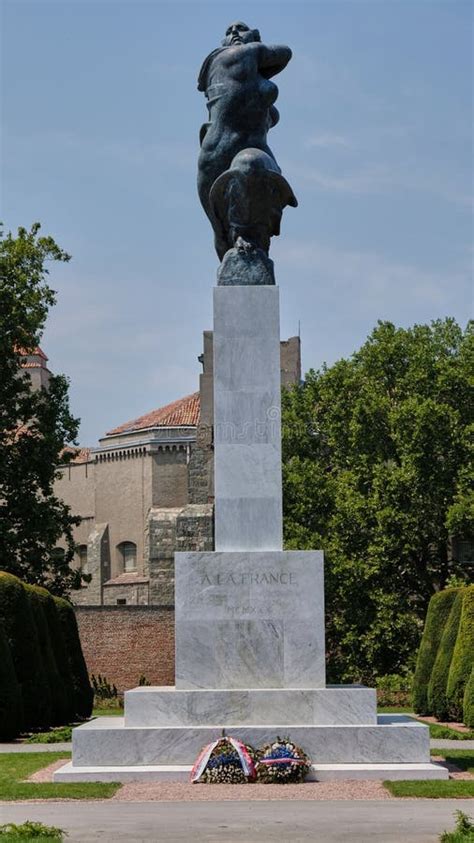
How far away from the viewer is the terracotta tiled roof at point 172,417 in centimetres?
6425

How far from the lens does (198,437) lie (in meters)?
57.7

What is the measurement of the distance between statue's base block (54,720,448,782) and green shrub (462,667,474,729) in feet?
29.2

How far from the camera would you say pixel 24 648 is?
22.2m

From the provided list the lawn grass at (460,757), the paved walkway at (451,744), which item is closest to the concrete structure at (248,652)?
the lawn grass at (460,757)

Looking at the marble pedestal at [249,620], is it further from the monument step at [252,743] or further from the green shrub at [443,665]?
the green shrub at [443,665]

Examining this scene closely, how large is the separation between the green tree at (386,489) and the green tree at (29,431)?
795 cm

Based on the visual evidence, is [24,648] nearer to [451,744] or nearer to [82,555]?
[451,744]

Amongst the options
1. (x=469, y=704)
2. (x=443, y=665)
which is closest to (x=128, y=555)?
(x=443, y=665)

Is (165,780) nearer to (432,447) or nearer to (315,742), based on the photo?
(315,742)

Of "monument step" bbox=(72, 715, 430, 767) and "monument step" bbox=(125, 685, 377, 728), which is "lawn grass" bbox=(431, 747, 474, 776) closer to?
"monument step" bbox=(72, 715, 430, 767)

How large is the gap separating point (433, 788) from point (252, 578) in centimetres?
319

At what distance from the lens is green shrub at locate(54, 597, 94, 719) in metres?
26.0

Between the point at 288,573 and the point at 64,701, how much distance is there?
35.1 ft

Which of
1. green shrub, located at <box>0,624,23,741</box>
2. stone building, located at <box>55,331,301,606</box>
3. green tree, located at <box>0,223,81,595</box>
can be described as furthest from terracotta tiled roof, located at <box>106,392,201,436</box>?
green shrub, located at <box>0,624,23,741</box>
